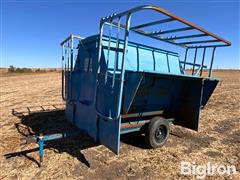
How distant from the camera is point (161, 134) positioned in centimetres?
464

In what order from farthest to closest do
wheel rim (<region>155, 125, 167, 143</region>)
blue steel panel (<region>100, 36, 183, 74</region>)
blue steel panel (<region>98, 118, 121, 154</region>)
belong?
wheel rim (<region>155, 125, 167, 143</region>)
blue steel panel (<region>100, 36, 183, 74</region>)
blue steel panel (<region>98, 118, 121, 154</region>)

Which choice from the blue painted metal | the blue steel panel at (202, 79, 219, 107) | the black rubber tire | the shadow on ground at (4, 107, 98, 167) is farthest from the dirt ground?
the blue steel panel at (202, 79, 219, 107)

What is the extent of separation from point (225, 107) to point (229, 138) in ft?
13.7

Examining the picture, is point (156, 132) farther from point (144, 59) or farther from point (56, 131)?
point (56, 131)

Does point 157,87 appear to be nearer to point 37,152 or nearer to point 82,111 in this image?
point 82,111

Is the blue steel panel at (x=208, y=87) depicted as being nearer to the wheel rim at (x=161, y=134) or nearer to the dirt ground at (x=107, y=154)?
the dirt ground at (x=107, y=154)

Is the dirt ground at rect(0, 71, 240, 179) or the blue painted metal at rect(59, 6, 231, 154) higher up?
the blue painted metal at rect(59, 6, 231, 154)

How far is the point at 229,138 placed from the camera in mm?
5406

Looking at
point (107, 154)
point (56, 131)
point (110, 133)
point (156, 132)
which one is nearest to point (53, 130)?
point (56, 131)

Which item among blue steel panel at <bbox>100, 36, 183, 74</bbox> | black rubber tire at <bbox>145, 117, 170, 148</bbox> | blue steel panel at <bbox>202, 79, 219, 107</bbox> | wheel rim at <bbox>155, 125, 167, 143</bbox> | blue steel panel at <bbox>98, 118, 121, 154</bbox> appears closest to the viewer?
blue steel panel at <bbox>98, 118, 121, 154</bbox>

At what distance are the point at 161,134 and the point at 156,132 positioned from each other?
0.65 ft

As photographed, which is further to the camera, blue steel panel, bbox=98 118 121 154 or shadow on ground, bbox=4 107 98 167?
shadow on ground, bbox=4 107 98 167

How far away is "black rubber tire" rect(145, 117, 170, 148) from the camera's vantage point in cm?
431

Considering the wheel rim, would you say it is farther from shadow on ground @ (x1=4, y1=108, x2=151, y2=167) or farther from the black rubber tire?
shadow on ground @ (x1=4, y1=108, x2=151, y2=167)
